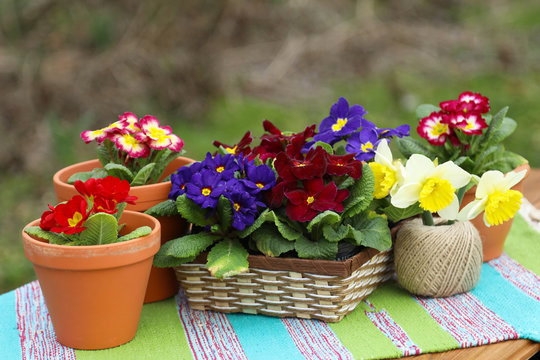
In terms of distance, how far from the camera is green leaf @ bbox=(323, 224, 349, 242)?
1199 millimetres

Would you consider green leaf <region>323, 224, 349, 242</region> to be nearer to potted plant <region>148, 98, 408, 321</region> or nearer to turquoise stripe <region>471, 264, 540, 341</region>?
potted plant <region>148, 98, 408, 321</region>

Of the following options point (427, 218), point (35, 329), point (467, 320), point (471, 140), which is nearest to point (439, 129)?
point (471, 140)

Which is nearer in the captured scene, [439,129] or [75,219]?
[75,219]

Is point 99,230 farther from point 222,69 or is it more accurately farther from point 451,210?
point 222,69

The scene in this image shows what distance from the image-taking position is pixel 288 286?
1.24 meters

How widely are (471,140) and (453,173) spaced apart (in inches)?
10.2

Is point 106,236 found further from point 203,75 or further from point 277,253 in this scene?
point 203,75

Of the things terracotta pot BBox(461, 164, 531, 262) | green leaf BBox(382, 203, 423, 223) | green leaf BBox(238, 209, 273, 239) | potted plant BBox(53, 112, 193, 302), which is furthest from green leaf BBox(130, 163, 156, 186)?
terracotta pot BBox(461, 164, 531, 262)

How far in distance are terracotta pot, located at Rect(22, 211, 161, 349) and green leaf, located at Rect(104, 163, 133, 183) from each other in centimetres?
15

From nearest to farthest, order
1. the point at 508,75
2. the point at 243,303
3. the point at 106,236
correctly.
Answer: the point at 106,236
the point at 243,303
the point at 508,75

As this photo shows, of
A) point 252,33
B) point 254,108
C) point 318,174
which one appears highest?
point 318,174

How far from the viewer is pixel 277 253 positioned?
1.21 meters

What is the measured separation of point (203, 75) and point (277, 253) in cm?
252

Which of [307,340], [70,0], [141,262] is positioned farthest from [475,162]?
[70,0]
